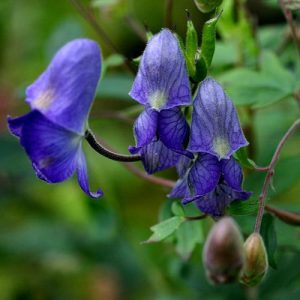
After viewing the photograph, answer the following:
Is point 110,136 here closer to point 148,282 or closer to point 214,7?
point 148,282

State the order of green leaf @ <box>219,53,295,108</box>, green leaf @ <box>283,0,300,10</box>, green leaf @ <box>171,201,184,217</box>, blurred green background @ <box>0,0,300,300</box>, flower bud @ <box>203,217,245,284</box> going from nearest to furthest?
flower bud @ <box>203,217,245,284</box> → green leaf @ <box>171,201,184,217</box> → green leaf @ <box>283,0,300,10</box> → green leaf @ <box>219,53,295,108</box> → blurred green background @ <box>0,0,300,300</box>

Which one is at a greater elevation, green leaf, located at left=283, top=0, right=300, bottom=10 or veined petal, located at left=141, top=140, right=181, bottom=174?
veined petal, located at left=141, top=140, right=181, bottom=174

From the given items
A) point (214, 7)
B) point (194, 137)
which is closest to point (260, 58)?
point (214, 7)

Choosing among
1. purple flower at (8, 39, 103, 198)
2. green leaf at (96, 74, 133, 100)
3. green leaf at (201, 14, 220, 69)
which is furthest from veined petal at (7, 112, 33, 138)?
green leaf at (96, 74, 133, 100)

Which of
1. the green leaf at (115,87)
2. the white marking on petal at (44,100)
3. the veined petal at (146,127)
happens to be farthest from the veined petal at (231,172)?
the green leaf at (115,87)

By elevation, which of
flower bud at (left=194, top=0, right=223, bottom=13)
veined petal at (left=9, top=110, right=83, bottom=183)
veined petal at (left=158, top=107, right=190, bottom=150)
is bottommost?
veined petal at (left=158, top=107, right=190, bottom=150)

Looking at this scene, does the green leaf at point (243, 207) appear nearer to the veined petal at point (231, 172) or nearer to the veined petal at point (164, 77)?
the veined petal at point (231, 172)

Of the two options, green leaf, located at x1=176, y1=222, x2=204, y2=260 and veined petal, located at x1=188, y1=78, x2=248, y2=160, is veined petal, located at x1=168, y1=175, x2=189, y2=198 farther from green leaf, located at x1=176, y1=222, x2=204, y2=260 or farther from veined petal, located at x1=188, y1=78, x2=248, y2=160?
green leaf, located at x1=176, y1=222, x2=204, y2=260
